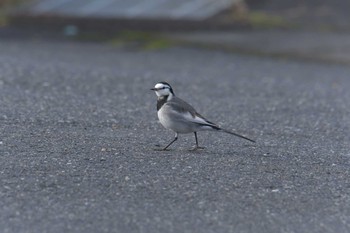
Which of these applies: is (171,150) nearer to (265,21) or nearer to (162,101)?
(162,101)

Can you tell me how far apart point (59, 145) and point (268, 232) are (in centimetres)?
314

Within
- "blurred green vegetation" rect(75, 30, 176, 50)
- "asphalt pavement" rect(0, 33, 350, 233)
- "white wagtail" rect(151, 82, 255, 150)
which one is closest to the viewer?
"asphalt pavement" rect(0, 33, 350, 233)

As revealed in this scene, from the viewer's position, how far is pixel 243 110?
41.1ft

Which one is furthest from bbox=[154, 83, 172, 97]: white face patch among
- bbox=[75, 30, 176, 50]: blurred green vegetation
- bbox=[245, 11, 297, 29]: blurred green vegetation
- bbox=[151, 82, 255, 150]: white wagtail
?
bbox=[245, 11, 297, 29]: blurred green vegetation

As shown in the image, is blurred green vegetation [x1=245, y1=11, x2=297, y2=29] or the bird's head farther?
blurred green vegetation [x1=245, y1=11, x2=297, y2=29]

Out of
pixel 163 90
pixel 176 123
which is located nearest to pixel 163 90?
pixel 163 90

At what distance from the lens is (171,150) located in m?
9.51

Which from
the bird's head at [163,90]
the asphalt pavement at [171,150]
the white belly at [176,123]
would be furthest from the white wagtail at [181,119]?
the asphalt pavement at [171,150]

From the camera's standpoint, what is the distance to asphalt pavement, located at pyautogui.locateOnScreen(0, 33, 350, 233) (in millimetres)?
7090

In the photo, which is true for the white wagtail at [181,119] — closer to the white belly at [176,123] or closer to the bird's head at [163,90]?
the white belly at [176,123]

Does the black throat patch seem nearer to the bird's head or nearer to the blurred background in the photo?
the bird's head

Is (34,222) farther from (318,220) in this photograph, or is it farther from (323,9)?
(323,9)

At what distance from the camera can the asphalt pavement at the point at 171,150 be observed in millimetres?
7090

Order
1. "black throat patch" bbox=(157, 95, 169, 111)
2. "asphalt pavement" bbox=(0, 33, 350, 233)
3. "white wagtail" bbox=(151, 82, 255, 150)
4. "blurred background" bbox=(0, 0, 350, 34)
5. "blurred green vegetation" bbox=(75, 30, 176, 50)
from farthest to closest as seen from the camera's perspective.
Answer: "blurred background" bbox=(0, 0, 350, 34), "blurred green vegetation" bbox=(75, 30, 176, 50), "black throat patch" bbox=(157, 95, 169, 111), "white wagtail" bbox=(151, 82, 255, 150), "asphalt pavement" bbox=(0, 33, 350, 233)
